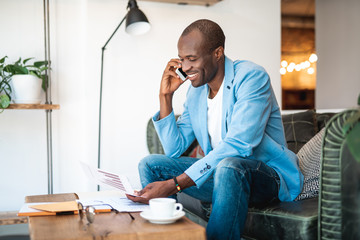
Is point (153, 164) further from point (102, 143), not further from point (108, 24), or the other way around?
point (108, 24)

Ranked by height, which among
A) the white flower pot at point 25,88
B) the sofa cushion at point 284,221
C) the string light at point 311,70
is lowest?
the sofa cushion at point 284,221

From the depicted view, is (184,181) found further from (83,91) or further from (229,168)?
(83,91)

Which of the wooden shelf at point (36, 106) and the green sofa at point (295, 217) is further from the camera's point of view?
the wooden shelf at point (36, 106)

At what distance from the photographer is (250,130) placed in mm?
1672

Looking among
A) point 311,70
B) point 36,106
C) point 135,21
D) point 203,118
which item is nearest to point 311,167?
point 203,118

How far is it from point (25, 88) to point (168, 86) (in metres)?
1.16

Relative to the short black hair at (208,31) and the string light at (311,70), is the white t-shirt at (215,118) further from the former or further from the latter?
the string light at (311,70)

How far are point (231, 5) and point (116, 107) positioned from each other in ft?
4.07

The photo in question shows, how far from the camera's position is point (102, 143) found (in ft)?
10.2

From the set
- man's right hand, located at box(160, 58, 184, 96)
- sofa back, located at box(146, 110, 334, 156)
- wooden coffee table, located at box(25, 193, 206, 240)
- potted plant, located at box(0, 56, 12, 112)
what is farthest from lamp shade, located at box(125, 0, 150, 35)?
wooden coffee table, located at box(25, 193, 206, 240)

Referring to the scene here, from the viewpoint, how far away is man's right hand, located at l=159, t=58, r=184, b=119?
209 centimetres

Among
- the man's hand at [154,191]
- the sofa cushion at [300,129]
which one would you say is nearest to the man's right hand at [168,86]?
the man's hand at [154,191]

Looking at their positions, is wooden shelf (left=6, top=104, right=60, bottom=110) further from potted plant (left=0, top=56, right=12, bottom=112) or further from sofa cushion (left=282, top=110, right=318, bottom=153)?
sofa cushion (left=282, top=110, right=318, bottom=153)

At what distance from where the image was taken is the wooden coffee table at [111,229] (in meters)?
1.15
